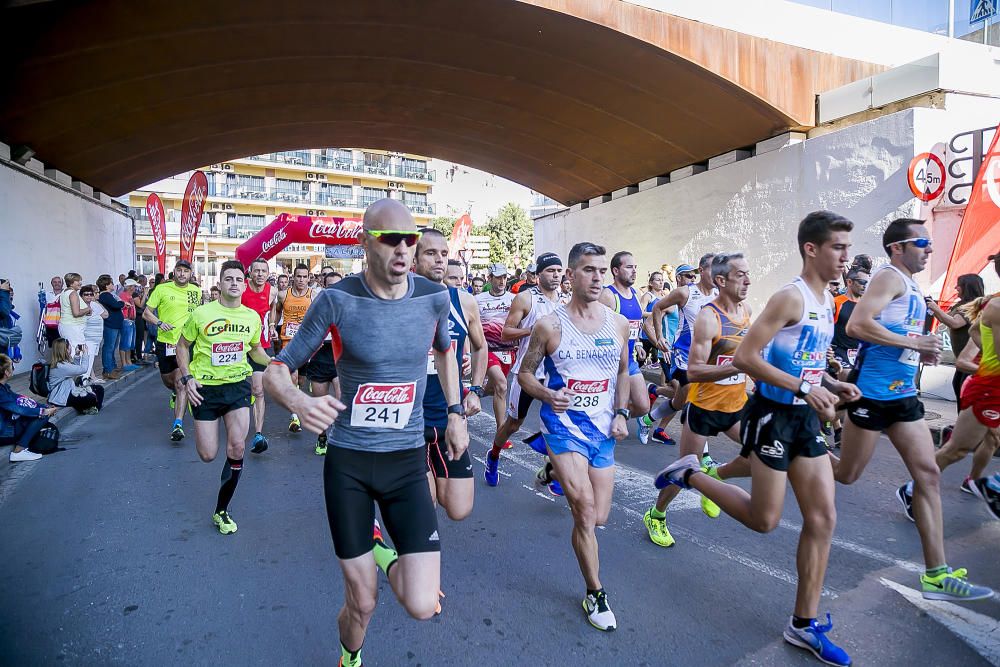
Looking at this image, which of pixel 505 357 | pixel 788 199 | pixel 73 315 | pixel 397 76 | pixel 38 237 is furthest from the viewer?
pixel 397 76

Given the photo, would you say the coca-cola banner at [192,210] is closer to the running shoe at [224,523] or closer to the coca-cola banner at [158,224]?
the coca-cola banner at [158,224]

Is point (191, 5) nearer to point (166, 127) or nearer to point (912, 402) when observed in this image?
point (166, 127)

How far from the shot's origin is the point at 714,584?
3711mm

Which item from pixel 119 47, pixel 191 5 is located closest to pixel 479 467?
pixel 191 5

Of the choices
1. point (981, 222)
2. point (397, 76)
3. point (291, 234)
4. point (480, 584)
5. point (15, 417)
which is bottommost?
point (480, 584)

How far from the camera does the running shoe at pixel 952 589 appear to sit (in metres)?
3.34

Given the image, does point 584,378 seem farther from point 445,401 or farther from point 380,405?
point 380,405

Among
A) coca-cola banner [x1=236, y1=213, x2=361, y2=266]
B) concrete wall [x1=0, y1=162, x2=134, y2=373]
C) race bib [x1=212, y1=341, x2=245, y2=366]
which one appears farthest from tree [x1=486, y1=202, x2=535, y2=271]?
race bib [x1=212, y1=341, x2=245, y2=366]

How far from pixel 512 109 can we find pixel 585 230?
6187 millimetres

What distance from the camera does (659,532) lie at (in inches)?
170

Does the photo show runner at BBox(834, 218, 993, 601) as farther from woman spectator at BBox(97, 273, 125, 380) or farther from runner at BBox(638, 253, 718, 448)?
woman spectator at BBox(97, 273, 125, 380)

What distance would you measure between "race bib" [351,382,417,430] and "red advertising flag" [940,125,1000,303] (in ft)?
31.5

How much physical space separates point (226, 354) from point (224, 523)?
1.34 metres

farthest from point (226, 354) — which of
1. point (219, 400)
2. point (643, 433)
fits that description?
point (643, 433)
